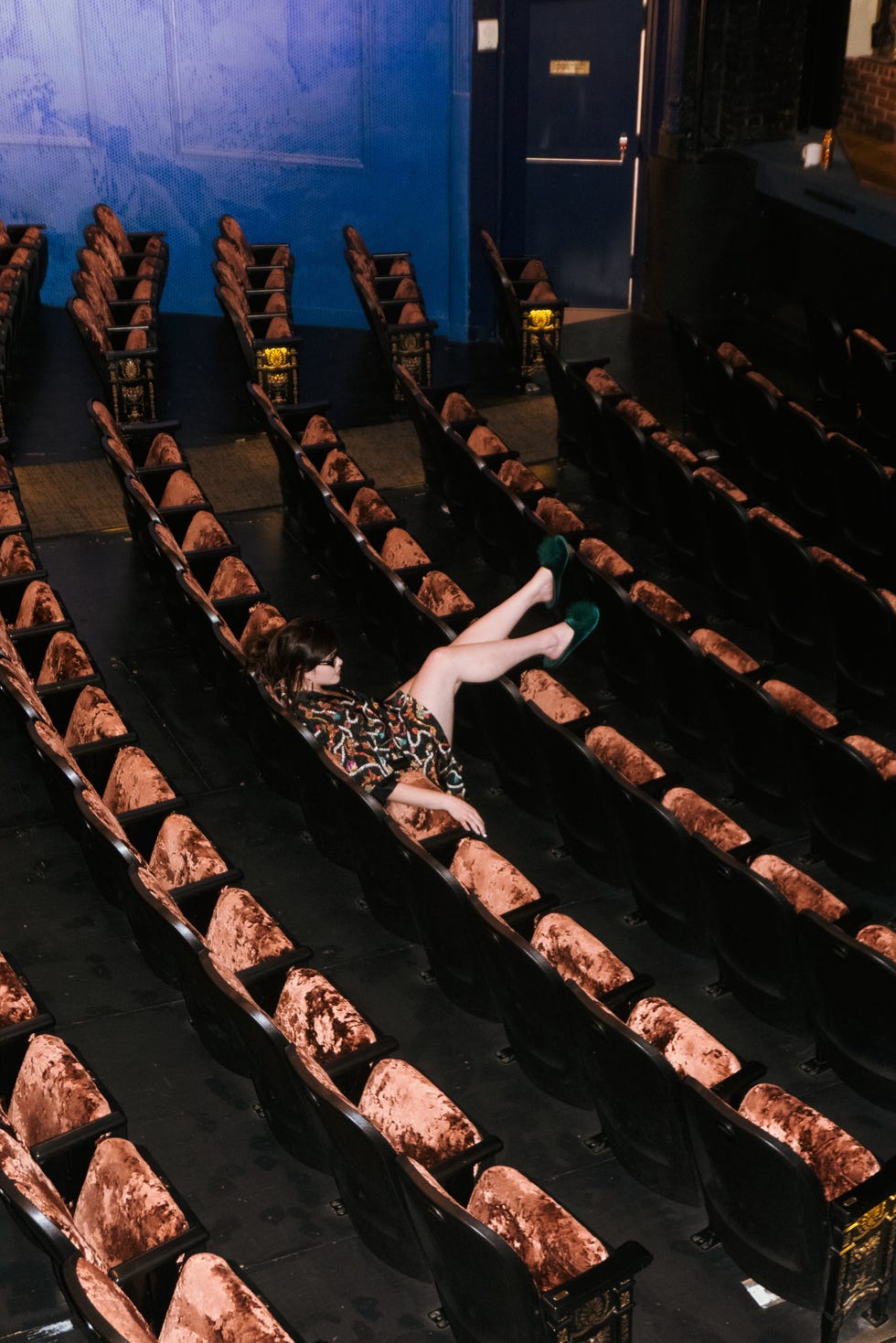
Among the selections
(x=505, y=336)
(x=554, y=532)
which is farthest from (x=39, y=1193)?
(x=505, y=336)

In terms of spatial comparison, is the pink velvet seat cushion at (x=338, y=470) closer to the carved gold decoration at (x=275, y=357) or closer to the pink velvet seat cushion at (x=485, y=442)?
the pink velvet seat cushion at (x=485, y=442)

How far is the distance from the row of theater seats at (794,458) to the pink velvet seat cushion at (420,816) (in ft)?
5.02

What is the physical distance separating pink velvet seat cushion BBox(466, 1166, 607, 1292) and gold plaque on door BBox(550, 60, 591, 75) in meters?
5.04

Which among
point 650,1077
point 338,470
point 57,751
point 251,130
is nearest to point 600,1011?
point 650,1077

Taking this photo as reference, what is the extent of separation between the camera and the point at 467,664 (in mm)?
2420

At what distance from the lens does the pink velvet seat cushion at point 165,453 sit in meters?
3.42

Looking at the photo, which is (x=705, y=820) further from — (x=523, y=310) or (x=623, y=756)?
(x=523, y=310)

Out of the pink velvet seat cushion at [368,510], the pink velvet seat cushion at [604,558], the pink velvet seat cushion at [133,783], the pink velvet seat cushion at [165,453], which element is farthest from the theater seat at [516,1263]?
the pink velvet seat cushion at [165,453]

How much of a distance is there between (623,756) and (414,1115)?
2.93 ft

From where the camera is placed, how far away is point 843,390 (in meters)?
4.55

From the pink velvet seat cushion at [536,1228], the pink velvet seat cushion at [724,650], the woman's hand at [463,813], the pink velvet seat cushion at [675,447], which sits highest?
the pink velvet seat cushion at [675,447]

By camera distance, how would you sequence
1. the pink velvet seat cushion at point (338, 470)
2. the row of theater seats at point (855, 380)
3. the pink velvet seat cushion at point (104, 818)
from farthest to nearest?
the row of theater seats at point (855, 380) < the pink velvet seat cushion at point (338, 470) < the pink velvet seat cushion at point (104, 818)

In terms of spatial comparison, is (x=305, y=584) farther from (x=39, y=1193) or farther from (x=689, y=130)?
(x=689, y=130)

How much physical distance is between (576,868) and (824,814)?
0.43 metres
